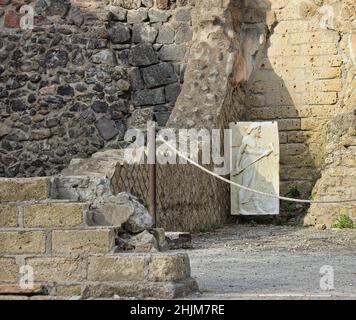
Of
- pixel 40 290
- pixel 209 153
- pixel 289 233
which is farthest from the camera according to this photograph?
pixel 209 153

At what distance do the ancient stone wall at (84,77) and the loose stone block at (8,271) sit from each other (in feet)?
26.3

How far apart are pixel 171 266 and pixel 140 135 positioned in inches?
261

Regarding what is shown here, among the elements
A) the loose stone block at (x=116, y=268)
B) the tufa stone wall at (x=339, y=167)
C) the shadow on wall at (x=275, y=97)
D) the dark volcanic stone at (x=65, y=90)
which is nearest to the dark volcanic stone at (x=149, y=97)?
the dark volcanic stone at (x=65, y=90)

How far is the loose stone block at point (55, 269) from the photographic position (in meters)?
6.75

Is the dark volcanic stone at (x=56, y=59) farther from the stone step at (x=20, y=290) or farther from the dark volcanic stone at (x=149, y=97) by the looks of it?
the stone step at (x=20, y=290)

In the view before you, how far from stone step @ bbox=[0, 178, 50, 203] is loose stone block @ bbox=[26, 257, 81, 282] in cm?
39

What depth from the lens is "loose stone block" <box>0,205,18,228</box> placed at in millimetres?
6898

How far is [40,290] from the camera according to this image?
670 cm

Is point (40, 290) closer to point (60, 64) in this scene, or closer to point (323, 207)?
point (323, 207)

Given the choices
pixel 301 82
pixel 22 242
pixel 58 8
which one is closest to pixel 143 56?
pixel 58 8

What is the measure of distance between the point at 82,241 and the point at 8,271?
1.72 feet

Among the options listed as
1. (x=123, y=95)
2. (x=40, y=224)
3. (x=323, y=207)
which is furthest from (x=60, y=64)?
(x=40, y=224)

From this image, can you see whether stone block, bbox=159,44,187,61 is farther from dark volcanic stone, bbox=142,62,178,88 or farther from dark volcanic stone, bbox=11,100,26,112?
dark volcanic stone, bbox=11,100,26,112

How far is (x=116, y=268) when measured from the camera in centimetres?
664
